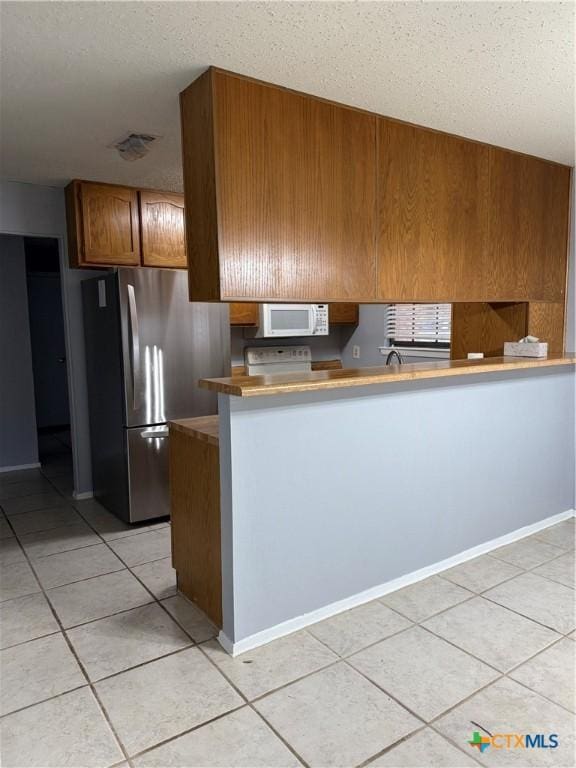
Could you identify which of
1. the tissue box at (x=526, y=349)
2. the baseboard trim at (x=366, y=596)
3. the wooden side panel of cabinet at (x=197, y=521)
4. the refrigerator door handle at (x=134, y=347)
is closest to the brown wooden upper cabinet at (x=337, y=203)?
the tissue box at (x=526, y=349)

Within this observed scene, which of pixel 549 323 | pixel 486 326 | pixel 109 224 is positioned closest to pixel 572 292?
pixel 549 323

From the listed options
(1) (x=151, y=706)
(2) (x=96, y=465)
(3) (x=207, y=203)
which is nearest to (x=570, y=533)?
(1) (x=151, y=706)

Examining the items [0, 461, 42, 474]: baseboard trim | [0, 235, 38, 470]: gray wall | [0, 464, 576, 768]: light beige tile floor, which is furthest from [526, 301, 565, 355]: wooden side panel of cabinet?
[0, 461, 42, 474]: baseboard trim

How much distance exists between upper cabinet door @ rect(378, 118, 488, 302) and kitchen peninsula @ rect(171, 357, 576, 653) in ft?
1.38

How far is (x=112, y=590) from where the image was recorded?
2.62 meters

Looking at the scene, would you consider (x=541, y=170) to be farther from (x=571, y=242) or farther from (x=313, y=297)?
(x=313, y=297)

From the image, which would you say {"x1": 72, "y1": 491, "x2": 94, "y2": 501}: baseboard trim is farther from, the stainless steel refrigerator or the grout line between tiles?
the grout line between tiles

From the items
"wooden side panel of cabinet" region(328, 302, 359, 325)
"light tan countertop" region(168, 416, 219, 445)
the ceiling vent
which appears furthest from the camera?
"wooden side panel of cabinet" region(328, 302, 359, 325)

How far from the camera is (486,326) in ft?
11.5

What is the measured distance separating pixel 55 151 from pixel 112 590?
7.55ft

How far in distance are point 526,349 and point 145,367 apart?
7.58 feet

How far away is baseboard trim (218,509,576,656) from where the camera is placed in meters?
2.13

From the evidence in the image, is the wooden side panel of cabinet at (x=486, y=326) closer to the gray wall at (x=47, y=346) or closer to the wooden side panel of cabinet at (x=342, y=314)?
the wooden side panel of cabinet at (x=342, y=314)

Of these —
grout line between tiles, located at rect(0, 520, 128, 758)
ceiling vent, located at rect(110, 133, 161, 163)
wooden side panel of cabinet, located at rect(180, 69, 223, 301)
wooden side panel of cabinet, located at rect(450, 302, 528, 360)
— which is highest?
ceiling vent, located at rect(110, 133, 161, 163)
